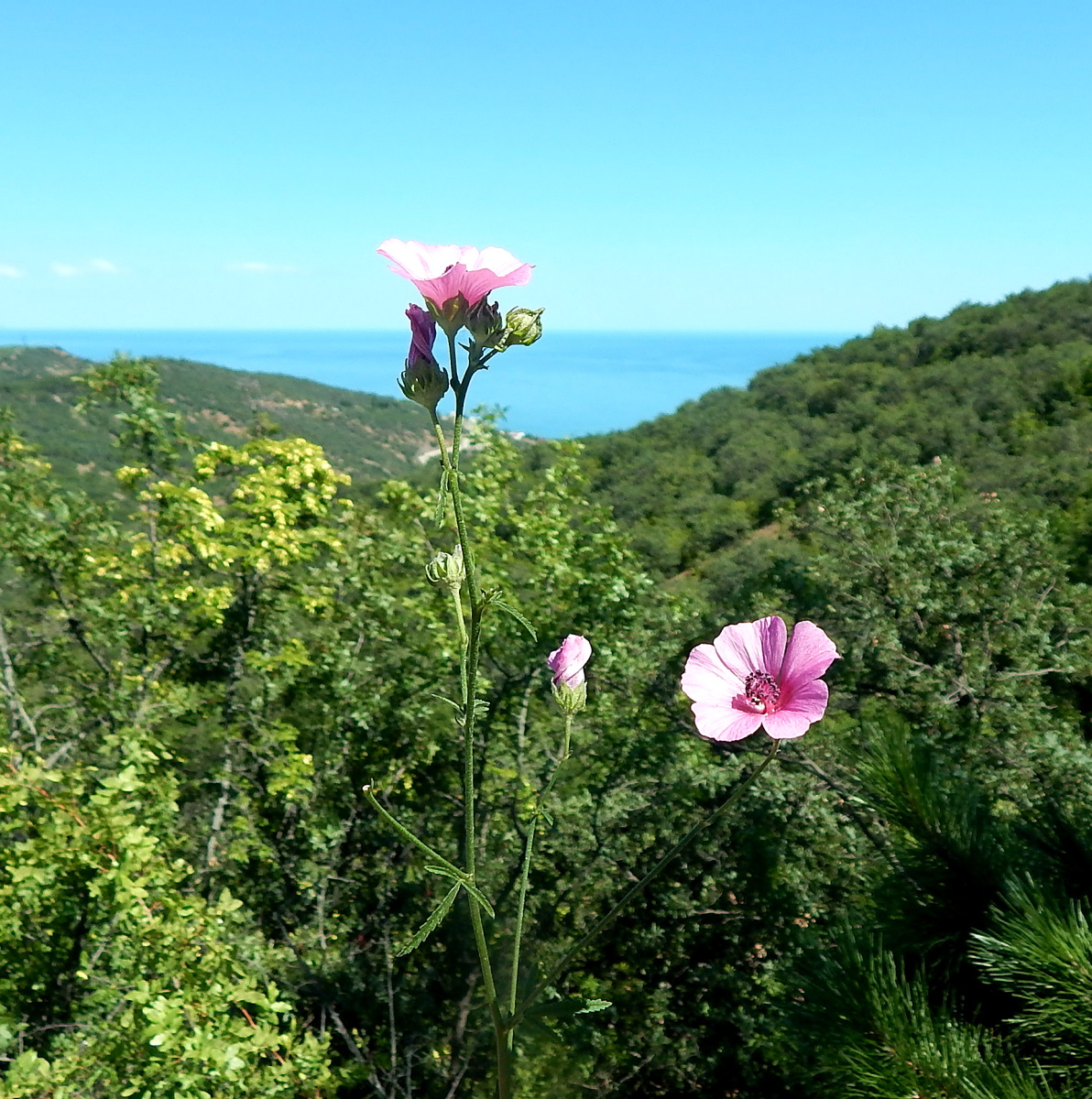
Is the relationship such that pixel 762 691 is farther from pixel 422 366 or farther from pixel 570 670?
pixel 422 366

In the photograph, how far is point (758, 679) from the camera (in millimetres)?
1076

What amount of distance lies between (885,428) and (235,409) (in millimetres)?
55293

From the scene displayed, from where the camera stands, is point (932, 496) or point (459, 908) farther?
point (932, 496)

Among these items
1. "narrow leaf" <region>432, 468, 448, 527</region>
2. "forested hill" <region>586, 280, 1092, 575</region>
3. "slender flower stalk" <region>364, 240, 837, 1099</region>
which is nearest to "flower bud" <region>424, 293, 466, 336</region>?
"slender flower stalk" <region>364, 240, 837, 1099</region>

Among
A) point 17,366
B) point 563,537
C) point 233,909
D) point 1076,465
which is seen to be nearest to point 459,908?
point 233,909

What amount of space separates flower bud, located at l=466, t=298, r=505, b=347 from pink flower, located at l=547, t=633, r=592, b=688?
50cm

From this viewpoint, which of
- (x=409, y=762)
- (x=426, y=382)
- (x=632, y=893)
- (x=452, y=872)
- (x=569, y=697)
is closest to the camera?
(x=632, y=893)

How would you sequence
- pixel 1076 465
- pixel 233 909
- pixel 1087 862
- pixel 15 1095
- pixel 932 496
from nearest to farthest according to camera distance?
pixel 1087 862 → pixel 15 1095 → pixel 233 909 → pixel 932 496 → pixel 1076 465

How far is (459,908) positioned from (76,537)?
4.60 metres

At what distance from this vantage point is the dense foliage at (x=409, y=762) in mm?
3221

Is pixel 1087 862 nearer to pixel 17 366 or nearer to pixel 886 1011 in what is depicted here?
pixel 886 1011

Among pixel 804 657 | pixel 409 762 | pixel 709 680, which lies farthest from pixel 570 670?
pixel 409 762

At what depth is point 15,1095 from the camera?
2355 millimetres

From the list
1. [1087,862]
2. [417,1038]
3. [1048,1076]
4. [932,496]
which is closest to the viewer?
[1048,1076]
